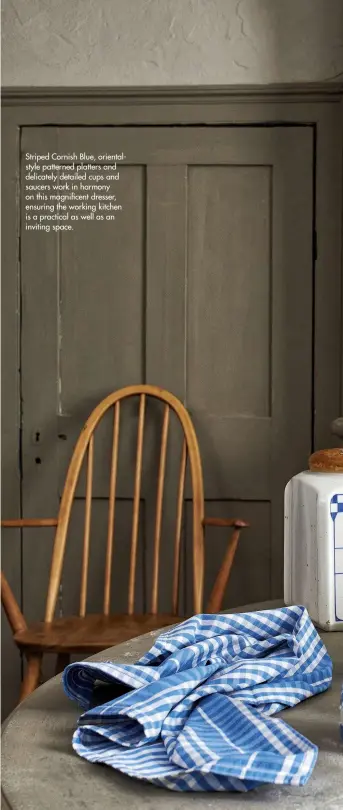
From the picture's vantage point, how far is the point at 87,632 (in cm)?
213

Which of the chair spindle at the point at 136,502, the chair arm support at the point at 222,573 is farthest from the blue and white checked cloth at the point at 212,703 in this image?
the chair spindle at the point at 136,502

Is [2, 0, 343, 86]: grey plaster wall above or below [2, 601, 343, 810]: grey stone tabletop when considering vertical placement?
above

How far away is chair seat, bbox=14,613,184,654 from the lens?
6.64 feet

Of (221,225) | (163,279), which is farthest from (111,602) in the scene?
(221,225)

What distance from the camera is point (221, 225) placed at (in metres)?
2.62

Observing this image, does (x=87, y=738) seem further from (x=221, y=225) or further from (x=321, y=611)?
(x=221, y=225)

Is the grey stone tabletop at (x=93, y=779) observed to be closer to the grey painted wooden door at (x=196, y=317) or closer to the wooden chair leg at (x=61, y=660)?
the wooden chair leg at (x=61, y=660)

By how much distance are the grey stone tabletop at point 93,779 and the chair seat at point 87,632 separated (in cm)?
128

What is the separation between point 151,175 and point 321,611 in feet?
6.19

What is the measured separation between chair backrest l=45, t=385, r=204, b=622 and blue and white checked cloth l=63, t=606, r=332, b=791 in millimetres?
1457

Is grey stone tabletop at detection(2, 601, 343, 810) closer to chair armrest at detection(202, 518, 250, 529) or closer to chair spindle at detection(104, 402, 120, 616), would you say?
chair armrest at detection(202, 518, 250, 529)

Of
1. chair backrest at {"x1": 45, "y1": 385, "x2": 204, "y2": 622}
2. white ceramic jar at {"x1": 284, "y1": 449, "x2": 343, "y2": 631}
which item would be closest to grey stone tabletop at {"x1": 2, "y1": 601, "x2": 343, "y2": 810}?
white ceramic jar at {"x1": 284, "y1": 449, "x2": 343, "y2": 631}

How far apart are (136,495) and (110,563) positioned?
0.69 feet

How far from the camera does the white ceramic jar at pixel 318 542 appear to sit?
3.22 feet
